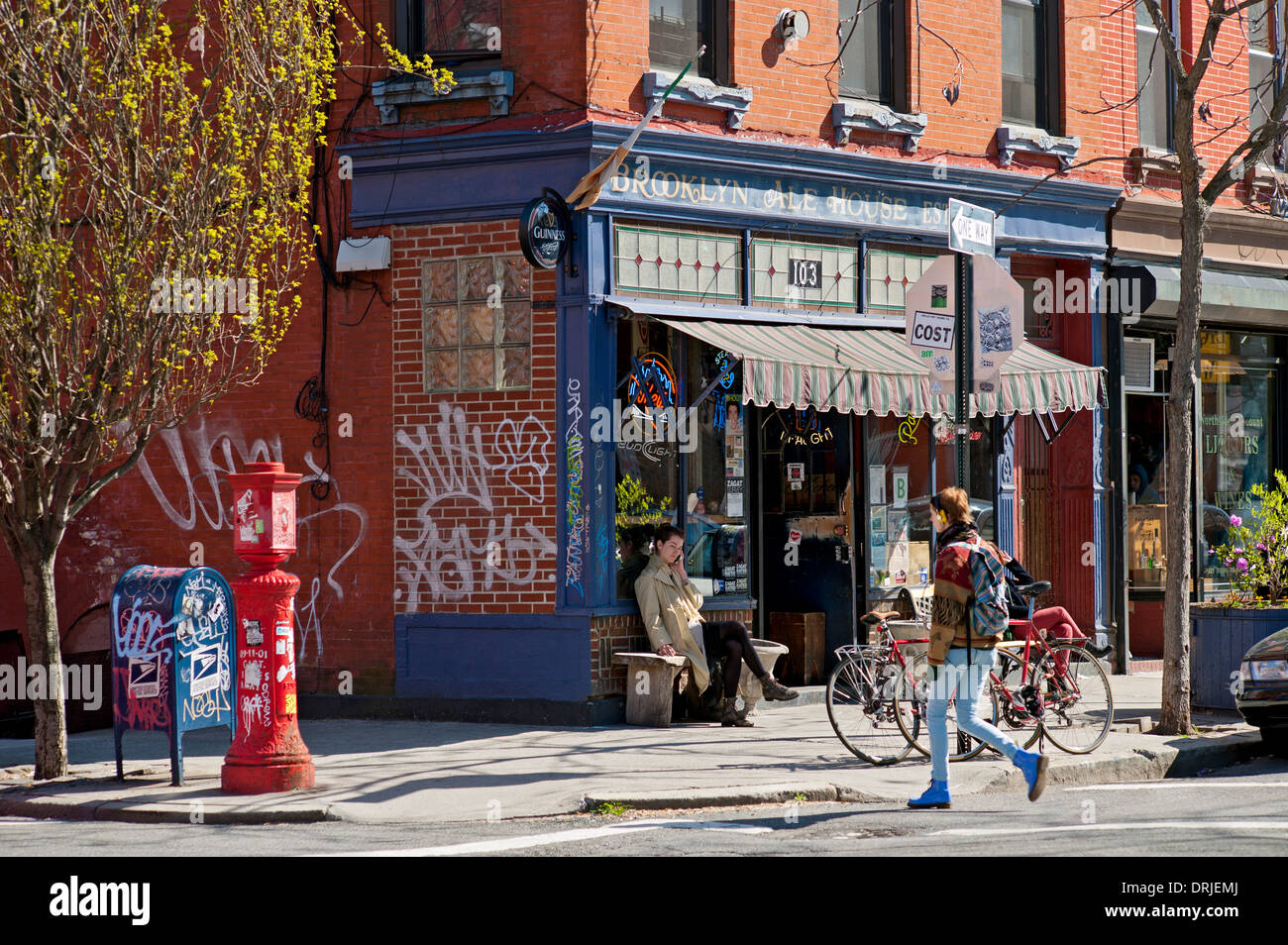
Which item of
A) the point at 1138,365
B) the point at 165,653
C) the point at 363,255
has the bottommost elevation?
the point at 165,653

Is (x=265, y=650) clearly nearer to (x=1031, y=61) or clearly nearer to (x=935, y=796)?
(x=935, y=796)

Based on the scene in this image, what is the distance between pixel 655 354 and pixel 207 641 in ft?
14.8

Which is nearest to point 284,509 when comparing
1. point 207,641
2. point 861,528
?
point 207,641

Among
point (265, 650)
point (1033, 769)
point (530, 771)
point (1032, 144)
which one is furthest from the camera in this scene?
point (1032, 144)

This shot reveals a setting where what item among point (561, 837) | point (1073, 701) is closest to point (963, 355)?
point (1073, 701)

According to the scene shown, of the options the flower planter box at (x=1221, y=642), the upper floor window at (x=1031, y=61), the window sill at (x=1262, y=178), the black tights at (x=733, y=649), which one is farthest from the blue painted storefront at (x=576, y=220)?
the window sill at (x=1262, y=178)

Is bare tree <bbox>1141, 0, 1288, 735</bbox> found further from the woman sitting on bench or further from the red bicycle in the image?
the woman sitting on bench

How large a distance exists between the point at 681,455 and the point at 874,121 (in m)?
3.58

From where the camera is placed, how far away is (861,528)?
13609 millimetres

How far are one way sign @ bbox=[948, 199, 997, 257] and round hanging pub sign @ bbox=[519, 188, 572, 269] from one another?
3.27 meters

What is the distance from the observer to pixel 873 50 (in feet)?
45.1

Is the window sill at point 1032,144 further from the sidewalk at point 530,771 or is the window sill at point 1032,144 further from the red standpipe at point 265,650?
the red standpipe at point 265,650

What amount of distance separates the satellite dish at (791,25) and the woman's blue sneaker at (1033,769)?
23.1ft

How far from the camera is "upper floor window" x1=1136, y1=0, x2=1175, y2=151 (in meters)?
16.1
